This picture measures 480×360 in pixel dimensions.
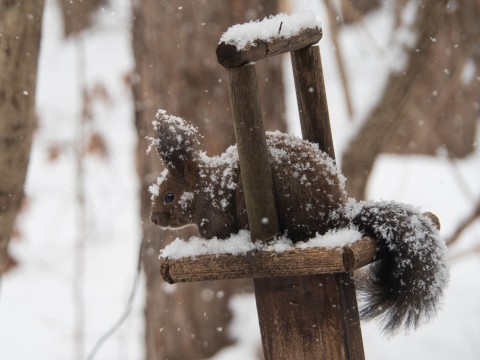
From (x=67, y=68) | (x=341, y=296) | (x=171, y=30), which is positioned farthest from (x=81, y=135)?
(x=67, y=68)

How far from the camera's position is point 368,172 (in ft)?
12.0

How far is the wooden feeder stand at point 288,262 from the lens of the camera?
1608 mm

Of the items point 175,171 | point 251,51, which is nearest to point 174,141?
point 175,171

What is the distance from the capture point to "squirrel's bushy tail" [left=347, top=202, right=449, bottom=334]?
5.54 ft

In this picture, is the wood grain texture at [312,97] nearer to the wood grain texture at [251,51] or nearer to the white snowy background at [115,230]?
the wood grain texture at [251,51]

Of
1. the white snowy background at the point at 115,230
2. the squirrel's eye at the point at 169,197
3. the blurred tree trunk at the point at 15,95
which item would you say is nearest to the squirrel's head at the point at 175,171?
the squirrel's eye at the point at 169,197

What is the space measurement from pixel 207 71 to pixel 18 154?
4.86 ft

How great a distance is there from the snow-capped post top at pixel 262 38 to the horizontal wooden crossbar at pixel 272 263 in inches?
18.6

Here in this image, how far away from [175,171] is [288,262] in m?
0.43

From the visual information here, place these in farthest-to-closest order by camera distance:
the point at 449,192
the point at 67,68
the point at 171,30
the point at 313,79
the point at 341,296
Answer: the point at 67,68 → the point at 449,192 → the point at 171,30 → the point at 313,79 → the point at 341,296

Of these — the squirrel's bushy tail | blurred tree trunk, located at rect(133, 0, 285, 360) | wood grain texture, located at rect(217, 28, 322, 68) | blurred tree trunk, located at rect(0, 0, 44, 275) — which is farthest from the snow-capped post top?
blurred tree trunk, located at rect(133, 0, 285, 360)

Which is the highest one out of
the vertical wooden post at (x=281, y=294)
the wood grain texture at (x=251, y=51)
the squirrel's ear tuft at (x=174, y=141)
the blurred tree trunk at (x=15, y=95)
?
the blurred tree trunk at (x=15, y=95)

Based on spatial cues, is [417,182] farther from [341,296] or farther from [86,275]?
[341,296]

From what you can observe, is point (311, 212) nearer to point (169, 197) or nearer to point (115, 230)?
point (169, 197)
